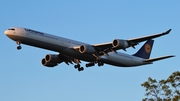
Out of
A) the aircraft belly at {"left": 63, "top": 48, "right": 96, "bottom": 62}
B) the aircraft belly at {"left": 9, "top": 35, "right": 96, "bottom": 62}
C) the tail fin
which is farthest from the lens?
the tail fin

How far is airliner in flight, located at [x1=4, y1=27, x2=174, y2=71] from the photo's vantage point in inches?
2302

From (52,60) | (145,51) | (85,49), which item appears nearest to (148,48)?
(145,51)

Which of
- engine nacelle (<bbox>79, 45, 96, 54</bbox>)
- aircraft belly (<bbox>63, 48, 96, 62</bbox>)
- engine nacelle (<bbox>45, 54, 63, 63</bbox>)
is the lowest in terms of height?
aircraft belly (<bbox>63, 48, 96, 62</bbox>)

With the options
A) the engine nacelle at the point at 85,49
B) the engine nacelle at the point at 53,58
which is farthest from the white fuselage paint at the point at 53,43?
the engine nacelle at the point at 53,58

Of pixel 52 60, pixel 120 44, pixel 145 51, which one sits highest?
pixel 145 51

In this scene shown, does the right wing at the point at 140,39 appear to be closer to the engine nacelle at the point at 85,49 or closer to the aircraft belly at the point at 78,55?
the engine nacelle at the point at 85,49

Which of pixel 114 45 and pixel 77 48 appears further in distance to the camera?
pixel 77 48

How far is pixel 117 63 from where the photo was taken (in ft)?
219

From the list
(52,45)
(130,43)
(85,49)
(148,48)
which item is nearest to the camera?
(52,45)

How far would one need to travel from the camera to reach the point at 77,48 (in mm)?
61281

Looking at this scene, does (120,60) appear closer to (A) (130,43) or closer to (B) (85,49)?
(A) (130,43)

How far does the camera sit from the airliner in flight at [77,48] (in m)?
58.5

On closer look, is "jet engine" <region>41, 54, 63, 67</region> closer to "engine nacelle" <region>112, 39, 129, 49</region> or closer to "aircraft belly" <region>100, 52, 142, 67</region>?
"aircraft belly" <region>100, 52, 142, 67</region>

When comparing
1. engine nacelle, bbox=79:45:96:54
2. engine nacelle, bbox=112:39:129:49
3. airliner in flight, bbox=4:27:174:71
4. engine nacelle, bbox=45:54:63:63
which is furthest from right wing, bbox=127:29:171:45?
engine nacelle, bbox=45:54:63:63
